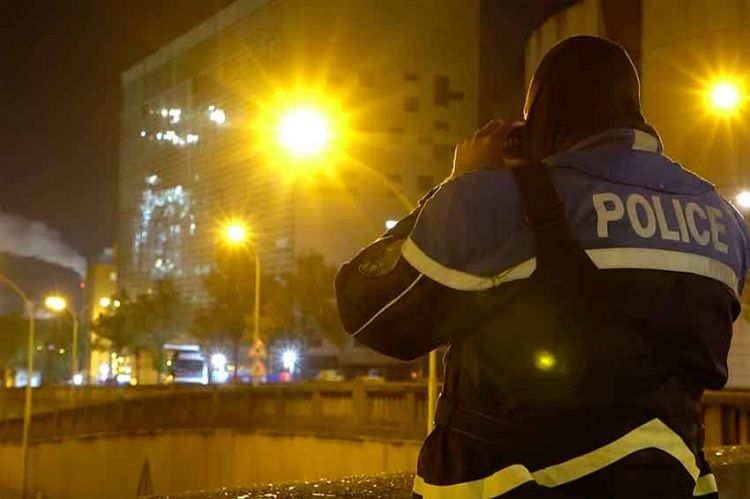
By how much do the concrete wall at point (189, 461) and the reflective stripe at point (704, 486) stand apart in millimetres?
16613

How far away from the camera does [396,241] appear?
196 cm

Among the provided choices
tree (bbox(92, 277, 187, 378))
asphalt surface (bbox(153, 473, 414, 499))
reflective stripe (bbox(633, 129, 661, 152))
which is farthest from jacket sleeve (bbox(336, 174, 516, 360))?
tree (bbox(92, 277, 187, 378))

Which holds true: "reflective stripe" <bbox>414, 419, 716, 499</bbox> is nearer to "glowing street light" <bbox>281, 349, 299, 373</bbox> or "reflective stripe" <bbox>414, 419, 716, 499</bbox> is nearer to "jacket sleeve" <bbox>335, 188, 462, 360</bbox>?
"jacket sleeve" <bbox>335, 188, 462, 360</bbox>

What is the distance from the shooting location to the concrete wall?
22875mm

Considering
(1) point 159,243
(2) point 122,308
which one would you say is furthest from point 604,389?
(1) point 159,243

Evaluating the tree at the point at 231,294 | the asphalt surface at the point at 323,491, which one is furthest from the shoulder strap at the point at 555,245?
the tree at the point at 231,294

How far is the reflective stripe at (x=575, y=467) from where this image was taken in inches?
70.5

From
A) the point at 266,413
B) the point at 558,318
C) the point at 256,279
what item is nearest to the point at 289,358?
the point at 256,279

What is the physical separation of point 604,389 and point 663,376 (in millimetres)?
134

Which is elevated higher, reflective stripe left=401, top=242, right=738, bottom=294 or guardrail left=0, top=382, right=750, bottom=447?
reflective stripe left=401, top=242, right=738, bottom=294

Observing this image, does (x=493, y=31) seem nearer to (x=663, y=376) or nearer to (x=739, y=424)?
(x=739, y=424)

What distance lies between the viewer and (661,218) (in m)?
1.93

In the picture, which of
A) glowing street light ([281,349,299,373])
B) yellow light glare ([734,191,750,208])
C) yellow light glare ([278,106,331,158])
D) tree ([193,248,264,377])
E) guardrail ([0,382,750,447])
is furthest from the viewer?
glowing street light ([281,349,299,373])

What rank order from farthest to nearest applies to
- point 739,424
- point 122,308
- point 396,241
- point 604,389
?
point 122,308 < point 739,424 < point 396,241 < point 604,389
